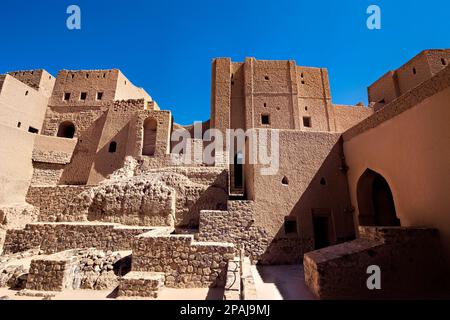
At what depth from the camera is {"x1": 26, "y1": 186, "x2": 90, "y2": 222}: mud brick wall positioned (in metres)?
13.2

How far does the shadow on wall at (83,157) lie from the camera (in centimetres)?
1664

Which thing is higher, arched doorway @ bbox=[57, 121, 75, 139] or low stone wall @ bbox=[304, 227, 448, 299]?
arched doorway @ bbox=[57, 121, 75, 139]

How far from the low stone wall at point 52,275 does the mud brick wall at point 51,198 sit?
22.9 feet

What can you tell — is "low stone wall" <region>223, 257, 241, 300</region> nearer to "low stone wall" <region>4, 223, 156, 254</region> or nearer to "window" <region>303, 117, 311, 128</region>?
"low stone wall" <region>4, 223, 156, 254</region>

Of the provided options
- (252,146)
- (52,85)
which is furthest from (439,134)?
(52,85)

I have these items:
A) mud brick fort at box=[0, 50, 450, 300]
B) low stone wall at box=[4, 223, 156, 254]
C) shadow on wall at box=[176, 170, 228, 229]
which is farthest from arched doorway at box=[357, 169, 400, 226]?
low stone wall at box=[4, 223, 156, 254]

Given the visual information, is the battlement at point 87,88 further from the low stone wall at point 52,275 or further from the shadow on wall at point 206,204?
the low stone wall at point 52,275

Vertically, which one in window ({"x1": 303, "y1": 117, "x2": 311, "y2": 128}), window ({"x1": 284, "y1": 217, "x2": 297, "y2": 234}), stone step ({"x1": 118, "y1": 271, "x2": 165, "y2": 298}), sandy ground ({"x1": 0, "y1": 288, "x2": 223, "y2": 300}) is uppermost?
window ({"x1": 303, "y1": 117, "x2": 311, "y2": 128})

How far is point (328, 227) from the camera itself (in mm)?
9453

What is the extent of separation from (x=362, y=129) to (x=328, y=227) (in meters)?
4.22

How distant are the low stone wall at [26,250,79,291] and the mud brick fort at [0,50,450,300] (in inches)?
1.5

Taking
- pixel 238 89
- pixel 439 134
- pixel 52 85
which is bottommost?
pixel 439 134

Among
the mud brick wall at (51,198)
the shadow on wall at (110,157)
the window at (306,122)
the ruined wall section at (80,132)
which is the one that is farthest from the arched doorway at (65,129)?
the window at (306,122)
